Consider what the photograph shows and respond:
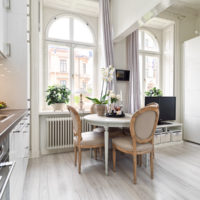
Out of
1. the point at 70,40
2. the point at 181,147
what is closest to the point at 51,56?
the point at 70,40

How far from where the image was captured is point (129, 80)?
348 centimetres

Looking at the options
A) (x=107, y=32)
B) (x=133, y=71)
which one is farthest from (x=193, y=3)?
(x=107, y=32)

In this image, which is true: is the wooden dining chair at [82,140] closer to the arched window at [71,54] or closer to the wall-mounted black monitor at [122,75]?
the arched window at [71,54]

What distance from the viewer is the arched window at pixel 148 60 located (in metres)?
4.26

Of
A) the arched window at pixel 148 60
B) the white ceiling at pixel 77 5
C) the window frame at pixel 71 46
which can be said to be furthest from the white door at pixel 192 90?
the white ceiling at pixel 77 5

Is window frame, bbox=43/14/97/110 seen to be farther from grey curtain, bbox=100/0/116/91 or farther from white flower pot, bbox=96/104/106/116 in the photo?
white flower pot, bbox=96/104/106/116

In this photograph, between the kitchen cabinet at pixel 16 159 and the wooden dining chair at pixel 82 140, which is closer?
the kitchen cabinet at pixel 16 159

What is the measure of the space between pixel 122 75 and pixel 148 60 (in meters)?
1.46

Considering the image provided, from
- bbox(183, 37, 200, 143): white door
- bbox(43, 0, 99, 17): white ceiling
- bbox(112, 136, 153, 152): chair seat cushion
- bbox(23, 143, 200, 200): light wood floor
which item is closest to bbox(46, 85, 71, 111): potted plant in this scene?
bbox(23, 143, 200, 200): light wood floor

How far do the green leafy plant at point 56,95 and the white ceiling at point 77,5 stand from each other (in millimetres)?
1846

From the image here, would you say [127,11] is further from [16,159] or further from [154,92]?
[16,159]

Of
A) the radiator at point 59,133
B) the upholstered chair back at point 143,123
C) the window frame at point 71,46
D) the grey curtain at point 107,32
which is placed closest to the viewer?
the upholstered chair back at point 143,123

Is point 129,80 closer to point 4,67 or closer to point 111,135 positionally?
point 111,135

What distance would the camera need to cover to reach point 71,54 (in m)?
3.42
